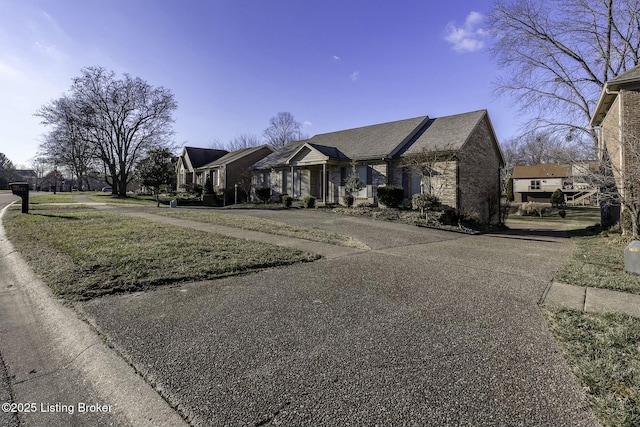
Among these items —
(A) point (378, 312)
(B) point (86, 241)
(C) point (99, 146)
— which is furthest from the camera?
(C) point (99, 146)

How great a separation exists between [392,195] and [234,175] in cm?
1849

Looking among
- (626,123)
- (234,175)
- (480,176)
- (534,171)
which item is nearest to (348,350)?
(626,123)

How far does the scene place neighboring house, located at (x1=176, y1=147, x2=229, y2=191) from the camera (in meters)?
39.5

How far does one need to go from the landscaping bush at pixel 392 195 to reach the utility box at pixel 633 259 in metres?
11.7

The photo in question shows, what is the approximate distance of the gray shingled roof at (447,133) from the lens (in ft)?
57.5

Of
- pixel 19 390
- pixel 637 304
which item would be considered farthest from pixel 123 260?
pixel 637 304

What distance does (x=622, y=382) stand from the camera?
247cm

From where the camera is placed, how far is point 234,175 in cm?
3133

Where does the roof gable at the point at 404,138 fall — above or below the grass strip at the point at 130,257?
above

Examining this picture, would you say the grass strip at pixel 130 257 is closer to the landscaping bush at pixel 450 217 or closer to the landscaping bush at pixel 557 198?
the landscaping bush at pixel 450 217

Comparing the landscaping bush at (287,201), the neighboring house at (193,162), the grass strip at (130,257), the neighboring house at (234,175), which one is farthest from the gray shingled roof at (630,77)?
the neighboring house at (193,162)

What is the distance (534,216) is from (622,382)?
125 feet

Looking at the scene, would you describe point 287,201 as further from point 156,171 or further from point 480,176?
point 156,171

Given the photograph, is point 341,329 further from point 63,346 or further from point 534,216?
point 534,216
